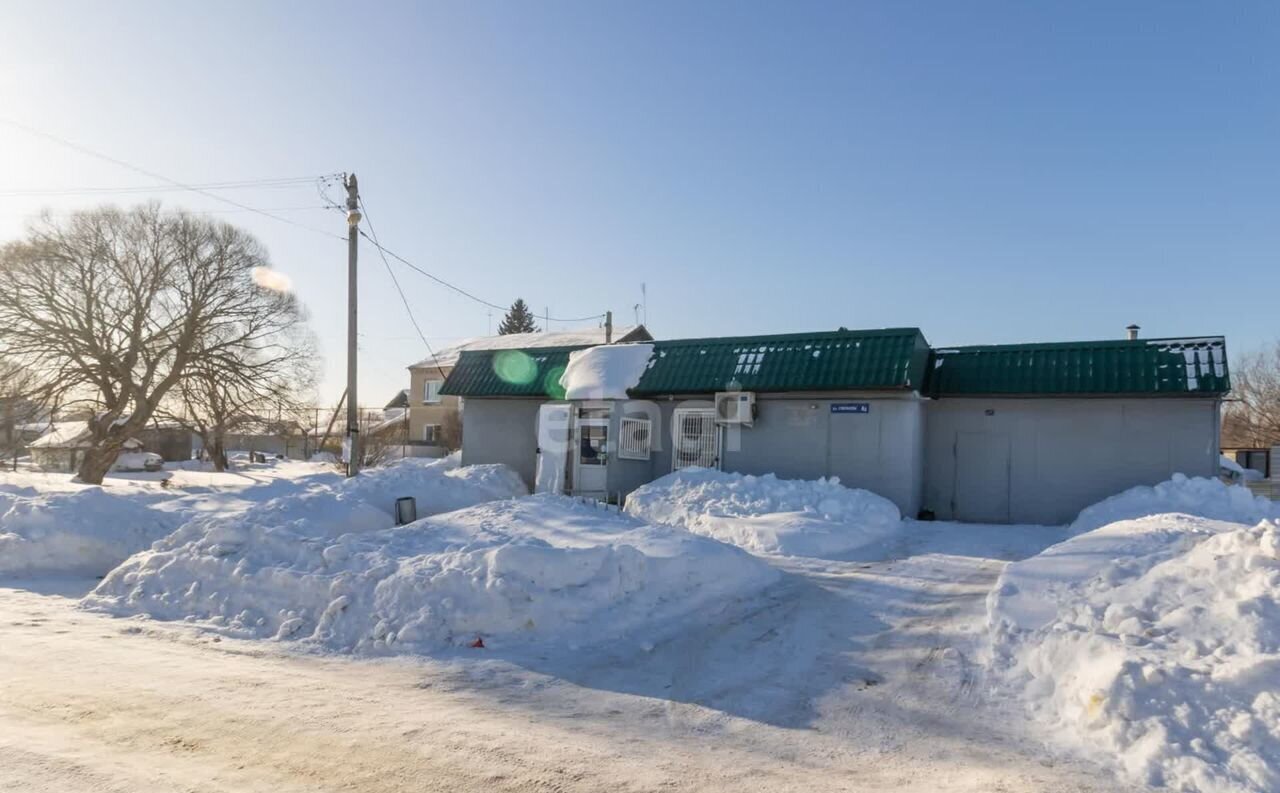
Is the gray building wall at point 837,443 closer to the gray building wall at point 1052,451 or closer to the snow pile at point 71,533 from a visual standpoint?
the gray building wall at point 1052,451

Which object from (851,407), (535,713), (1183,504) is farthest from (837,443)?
(535,713)

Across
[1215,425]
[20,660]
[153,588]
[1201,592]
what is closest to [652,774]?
[1201,592]

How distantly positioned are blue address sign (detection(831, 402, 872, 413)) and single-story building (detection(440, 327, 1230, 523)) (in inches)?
1.2

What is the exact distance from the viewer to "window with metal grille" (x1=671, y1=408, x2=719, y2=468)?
17.4 meters

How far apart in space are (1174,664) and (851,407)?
11.1 meters

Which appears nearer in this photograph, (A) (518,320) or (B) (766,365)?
(B) (766,365)

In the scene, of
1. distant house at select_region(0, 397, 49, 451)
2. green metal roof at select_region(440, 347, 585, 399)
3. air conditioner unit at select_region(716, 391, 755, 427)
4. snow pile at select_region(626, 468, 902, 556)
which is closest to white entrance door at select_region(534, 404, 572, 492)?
green metal roof at select_region(440, 347, 585, 399)

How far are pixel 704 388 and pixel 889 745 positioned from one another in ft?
41.4

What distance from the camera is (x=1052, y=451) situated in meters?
15.7

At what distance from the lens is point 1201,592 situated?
600cm

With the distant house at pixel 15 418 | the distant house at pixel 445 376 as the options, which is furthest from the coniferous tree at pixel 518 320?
the distant house at pixel 15 418

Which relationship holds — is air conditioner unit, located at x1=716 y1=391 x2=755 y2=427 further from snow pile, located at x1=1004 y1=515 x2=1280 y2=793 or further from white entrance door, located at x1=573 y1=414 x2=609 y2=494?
snow pile, located at x1=1004 y1=515 x2=1280 y2=793

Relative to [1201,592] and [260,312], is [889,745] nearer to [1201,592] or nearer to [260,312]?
[1201,592]

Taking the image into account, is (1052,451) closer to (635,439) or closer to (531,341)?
(635,439)
